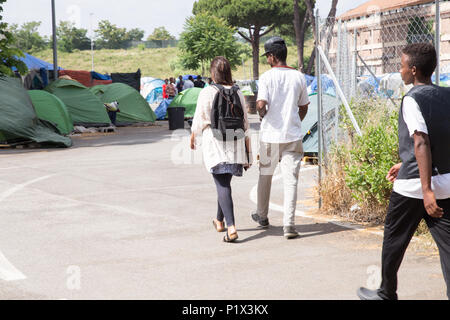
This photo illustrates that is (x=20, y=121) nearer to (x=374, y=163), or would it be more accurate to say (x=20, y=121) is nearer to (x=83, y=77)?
(x=374, y=163)

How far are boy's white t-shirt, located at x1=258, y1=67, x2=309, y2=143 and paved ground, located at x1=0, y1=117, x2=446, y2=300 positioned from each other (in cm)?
100

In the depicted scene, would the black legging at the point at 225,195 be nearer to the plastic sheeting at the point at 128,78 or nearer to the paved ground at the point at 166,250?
the paved ground at the point at 166,250

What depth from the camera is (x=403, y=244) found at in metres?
3.75

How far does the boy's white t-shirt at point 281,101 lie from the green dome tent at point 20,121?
34.0 feet

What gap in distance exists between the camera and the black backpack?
5.93 meters

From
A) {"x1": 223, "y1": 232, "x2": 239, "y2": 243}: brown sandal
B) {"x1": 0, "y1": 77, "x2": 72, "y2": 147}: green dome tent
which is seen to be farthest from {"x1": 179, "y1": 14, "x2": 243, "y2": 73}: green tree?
{"x1": 223, "y1": 232, "x2": 239, "y2": 243}: brown sandal

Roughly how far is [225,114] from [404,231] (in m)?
2.58

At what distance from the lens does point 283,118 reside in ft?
19.7

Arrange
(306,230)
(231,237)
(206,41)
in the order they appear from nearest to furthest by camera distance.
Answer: (231,237)
(306,230)
(206,41)

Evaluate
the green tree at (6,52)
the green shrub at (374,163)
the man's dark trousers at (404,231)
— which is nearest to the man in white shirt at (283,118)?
the green shrub at (374,163)

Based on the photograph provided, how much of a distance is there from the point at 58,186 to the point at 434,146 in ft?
22.8

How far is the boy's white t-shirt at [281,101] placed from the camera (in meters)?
5.98

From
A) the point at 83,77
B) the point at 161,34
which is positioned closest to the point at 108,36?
the point at 161,34
